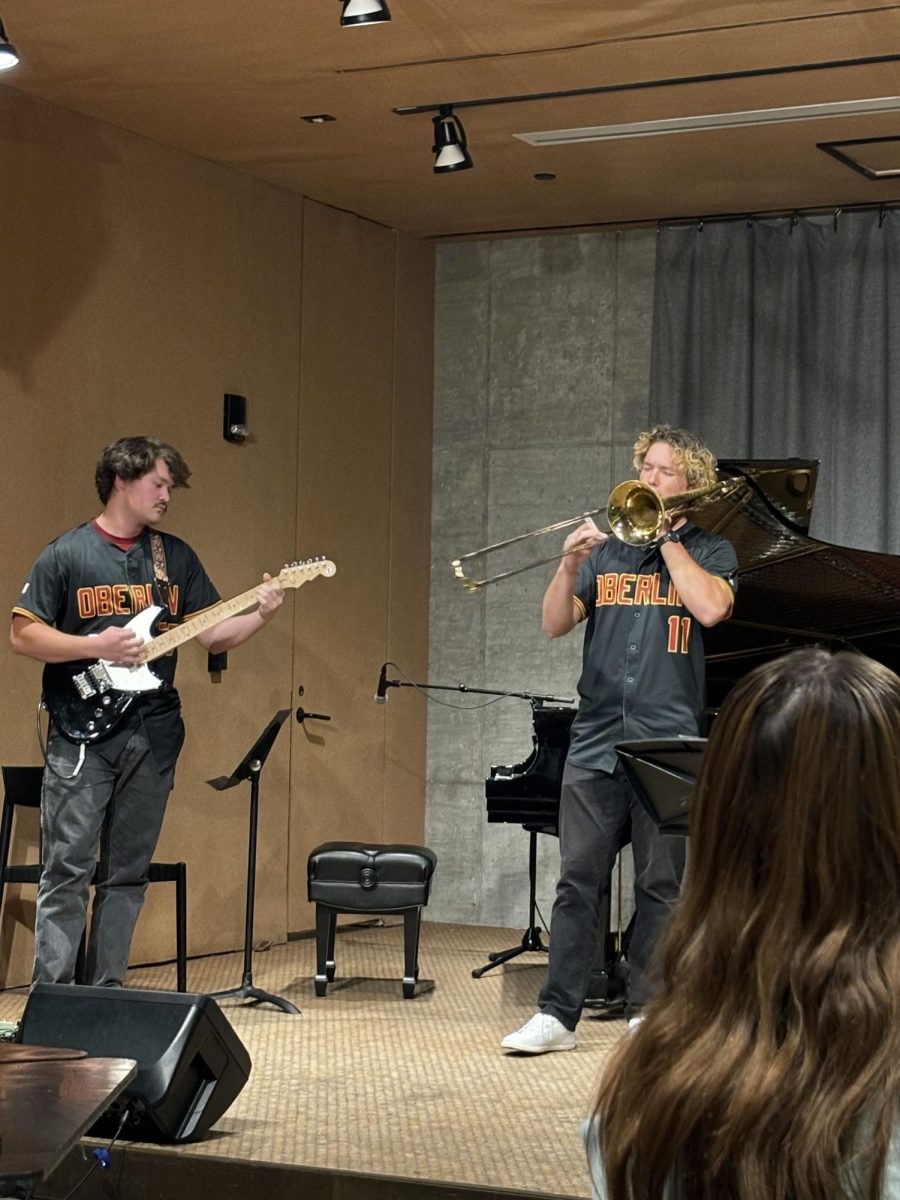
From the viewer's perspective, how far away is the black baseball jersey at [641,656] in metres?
4.52

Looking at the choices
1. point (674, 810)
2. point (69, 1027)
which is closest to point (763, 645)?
point (674, 810)

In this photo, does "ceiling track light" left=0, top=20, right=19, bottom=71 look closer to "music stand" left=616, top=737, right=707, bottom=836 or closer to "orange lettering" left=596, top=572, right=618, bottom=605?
"orange lettering" left=596, top=572, right=618, bottom=605

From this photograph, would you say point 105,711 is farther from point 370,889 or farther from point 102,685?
point 370,889

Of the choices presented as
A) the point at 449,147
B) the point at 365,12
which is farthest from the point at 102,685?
the point at 449,147

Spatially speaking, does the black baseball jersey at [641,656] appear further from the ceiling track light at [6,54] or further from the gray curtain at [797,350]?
the gray curtain at [797,350]

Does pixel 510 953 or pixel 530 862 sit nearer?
pixel 510 953

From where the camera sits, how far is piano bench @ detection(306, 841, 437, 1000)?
5.49 metres

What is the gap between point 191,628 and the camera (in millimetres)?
4750

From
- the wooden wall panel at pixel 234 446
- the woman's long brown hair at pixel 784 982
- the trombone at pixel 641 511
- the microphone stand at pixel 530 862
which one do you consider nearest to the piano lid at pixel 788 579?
the trombone at pixel 641 511

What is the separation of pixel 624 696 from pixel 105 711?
4.74 ft

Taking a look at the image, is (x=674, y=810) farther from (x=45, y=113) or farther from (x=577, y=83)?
(x=45, y=113)

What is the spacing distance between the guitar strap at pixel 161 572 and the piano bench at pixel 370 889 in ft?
3.88

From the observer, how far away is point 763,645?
16.9 feet

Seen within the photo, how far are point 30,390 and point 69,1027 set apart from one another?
2644mm
